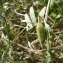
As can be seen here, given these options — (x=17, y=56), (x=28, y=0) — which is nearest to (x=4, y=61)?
(x=17, y=56)

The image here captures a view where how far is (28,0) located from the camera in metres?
1.58

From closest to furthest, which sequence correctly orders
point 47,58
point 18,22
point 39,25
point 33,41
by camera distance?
point 39,25
point 47,58
point 33,41
point 18,22

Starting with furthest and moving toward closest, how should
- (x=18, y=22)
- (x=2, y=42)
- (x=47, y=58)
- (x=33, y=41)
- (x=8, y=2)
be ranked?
(x=8, y=2)
(x=18, y=22)
(x=2, y=42)
(x=33, y=41)
(x=47, y=58)

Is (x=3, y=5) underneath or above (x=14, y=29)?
above

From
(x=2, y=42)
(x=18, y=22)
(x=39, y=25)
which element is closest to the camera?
(x=39, y=25)

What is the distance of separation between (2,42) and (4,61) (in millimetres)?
188

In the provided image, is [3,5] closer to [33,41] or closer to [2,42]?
[2,42]

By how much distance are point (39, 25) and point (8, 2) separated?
0.73 meters

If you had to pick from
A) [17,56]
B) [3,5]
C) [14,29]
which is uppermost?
[3,5]

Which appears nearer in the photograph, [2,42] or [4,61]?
[4,61]

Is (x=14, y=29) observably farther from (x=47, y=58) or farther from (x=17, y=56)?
(x=47, y=58)

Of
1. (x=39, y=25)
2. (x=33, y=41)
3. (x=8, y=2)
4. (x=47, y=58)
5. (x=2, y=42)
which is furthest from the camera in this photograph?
(x=8, y=2)

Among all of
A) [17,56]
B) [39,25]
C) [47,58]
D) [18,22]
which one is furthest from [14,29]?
[39,25]

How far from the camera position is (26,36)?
1368 mm
